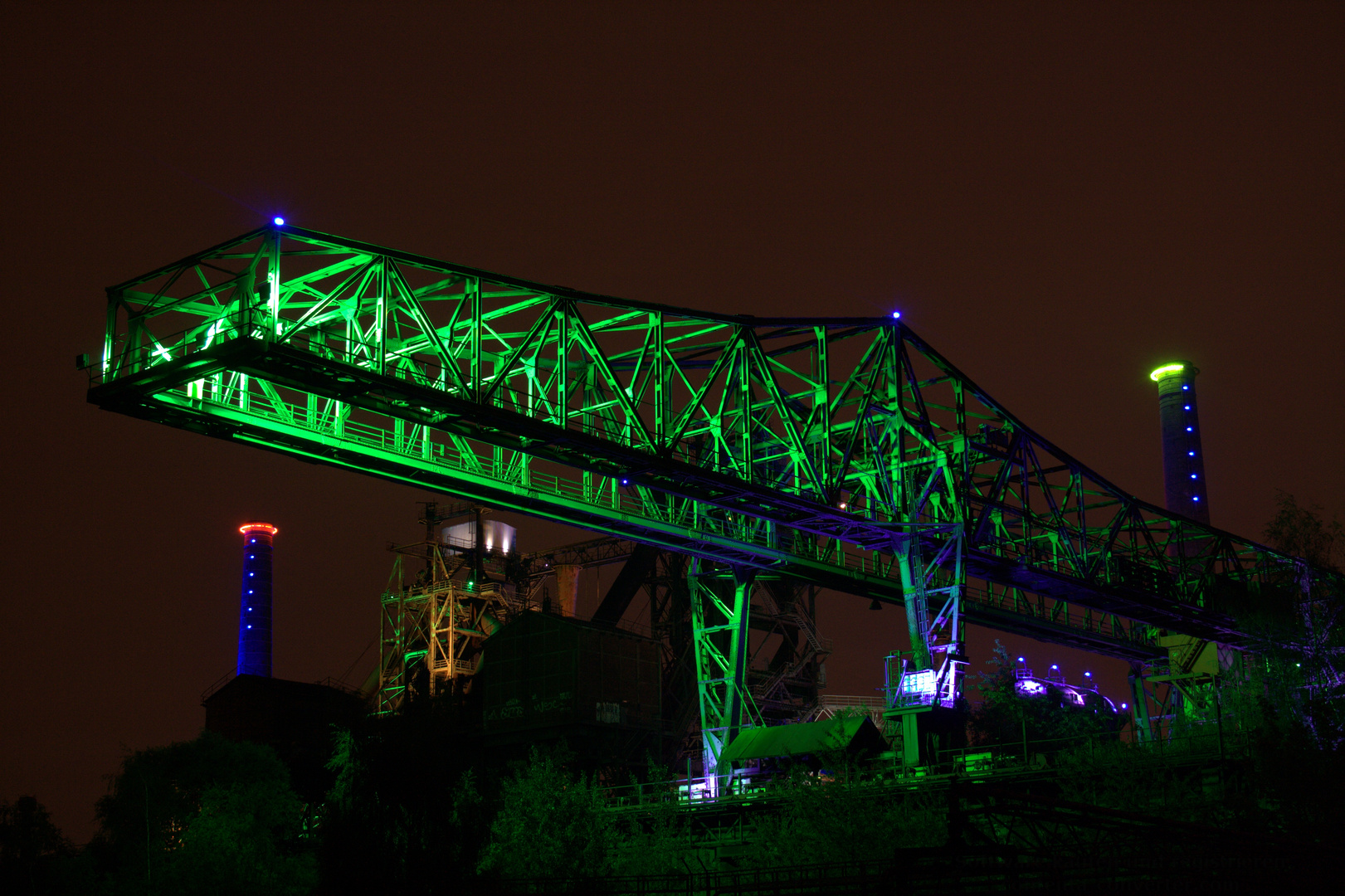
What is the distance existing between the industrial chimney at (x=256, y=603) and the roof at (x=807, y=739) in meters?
72.3

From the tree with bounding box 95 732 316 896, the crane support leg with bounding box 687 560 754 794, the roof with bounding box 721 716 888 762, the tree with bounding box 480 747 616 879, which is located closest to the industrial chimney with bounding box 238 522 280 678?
the tree with bounding box 95 732 316 896

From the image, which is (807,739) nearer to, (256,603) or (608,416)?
(608,416)

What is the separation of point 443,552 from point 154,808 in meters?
36.1

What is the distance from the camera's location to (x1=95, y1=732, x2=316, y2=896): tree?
45250 mm

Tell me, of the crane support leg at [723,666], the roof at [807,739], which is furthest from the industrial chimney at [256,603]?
the roof at [807,739]

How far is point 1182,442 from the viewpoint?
96.3 meters

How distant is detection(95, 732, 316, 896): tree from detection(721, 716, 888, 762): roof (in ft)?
51.2

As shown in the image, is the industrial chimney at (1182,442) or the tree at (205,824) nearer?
the tree at (205,824)

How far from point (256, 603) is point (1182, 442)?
249 feet

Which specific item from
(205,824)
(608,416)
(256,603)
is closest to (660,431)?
(608,416)

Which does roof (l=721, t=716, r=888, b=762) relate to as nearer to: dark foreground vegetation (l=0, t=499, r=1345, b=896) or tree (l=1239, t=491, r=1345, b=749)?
dark foreground vegetation (l=0, t=499, r=1345, b=896)

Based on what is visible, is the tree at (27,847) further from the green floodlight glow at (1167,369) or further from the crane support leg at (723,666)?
the green floodlight glow at (1167,369)

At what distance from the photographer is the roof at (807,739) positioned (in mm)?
44500

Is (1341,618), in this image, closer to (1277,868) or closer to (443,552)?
(1277,868)
